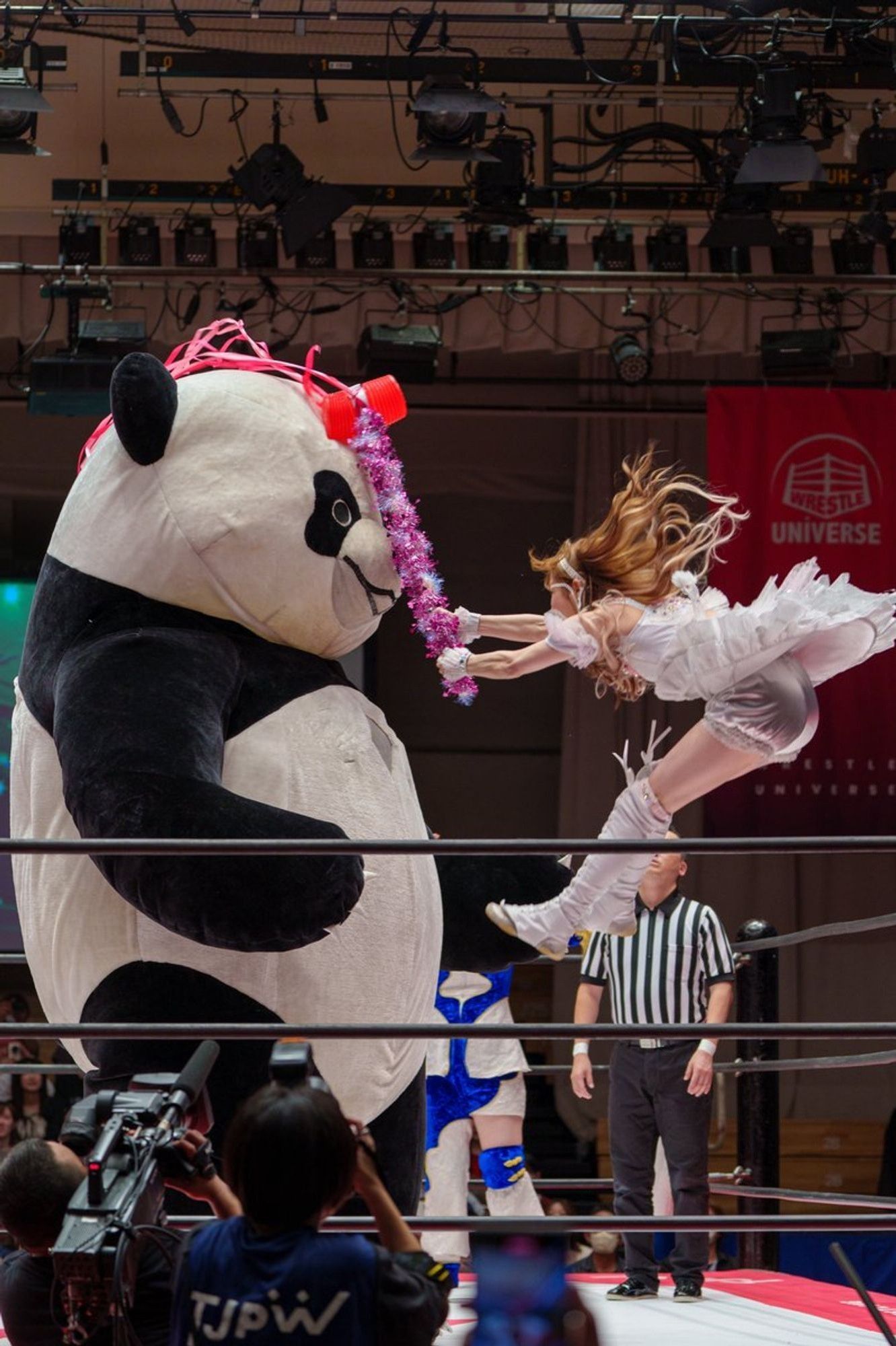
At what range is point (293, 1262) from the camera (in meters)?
1.68

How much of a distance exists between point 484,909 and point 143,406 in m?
1.05

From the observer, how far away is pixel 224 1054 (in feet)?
8.95

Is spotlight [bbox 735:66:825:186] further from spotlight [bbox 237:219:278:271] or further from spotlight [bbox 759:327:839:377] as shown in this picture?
spotlight [bbox 237:219:278:271]

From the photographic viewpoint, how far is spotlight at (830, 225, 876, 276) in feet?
26.5

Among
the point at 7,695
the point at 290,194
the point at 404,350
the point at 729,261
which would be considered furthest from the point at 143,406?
the point at 729,261

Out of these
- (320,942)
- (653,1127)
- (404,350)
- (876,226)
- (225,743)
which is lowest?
(653,1127)

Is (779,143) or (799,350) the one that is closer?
(779,143)

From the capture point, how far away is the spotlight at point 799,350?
8.17 meters

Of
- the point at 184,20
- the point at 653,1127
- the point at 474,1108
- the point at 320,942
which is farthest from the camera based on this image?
the point at 184,20

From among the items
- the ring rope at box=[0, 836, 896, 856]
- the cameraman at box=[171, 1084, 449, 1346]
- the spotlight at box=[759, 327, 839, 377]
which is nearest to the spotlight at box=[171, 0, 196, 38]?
the spotlight at box=[759, 327, 839, 377]

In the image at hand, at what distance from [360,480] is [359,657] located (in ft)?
18.1

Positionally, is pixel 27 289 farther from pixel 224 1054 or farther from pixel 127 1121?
pixel 127 1121

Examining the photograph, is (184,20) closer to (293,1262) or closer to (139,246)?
(139,246)

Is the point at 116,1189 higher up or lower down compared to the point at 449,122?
lower down
